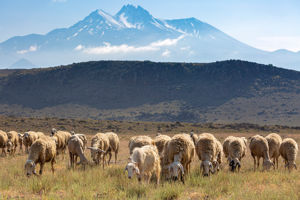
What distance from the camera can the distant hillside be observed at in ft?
313

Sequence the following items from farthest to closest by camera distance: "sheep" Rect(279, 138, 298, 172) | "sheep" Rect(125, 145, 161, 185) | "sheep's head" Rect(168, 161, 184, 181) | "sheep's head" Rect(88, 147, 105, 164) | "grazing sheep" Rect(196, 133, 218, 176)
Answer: "sheep's head" Rect(88, 147, 105, 164), "sheep" Rect(279, 138, 298, 172), "grazing sheep" Rect(196, 133, 218, 176), "sheep's head" Rect(168, 161, 184, 181), "sheep" Rect(125, 145, 161, 185)

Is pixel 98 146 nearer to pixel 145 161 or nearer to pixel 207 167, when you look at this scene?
pixel 145 161

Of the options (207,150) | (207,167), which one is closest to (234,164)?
(207,150)

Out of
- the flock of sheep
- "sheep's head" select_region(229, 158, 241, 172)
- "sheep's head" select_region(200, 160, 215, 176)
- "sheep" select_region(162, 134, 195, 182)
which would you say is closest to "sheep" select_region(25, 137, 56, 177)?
the flock of sheep

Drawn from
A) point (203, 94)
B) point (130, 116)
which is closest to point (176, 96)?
point (203, 94)

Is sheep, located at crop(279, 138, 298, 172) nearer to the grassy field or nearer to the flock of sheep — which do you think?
the flock of sheep

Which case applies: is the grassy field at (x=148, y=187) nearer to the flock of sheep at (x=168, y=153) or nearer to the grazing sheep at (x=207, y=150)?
the flock of sheep at (x=168, y=153)

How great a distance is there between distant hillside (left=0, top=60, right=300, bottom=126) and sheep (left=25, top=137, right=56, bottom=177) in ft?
258

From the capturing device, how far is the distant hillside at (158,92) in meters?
95.5

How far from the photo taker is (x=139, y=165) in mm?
10922

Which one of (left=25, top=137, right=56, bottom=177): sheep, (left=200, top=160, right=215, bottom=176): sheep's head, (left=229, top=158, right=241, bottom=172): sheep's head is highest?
(left=25, top=137, right=56, bottom=177): sheep

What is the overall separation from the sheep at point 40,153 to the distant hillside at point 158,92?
258 ft

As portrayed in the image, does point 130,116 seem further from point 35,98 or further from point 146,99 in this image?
point 35,98

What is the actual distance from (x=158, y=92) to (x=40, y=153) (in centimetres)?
10205
